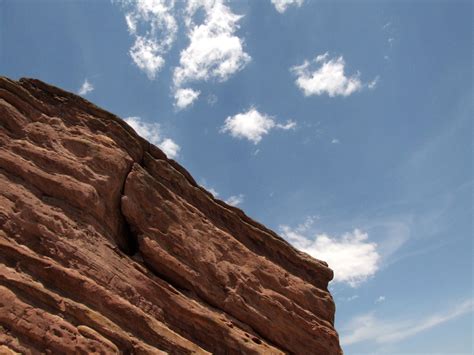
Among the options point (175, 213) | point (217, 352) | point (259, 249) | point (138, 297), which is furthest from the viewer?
point (259, 249)

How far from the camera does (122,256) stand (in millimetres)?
19859

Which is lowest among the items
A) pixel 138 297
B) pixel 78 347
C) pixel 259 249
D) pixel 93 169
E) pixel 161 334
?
pixel 78 347

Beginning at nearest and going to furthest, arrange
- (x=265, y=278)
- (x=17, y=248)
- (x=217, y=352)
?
(x=17, y=248) < (x=217, y=352) < (x=265, y=278)

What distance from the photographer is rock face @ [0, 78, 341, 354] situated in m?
16.3

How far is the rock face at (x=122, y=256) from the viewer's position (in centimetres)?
1630

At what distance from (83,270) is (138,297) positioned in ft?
9.48

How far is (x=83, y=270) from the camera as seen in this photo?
1783cm

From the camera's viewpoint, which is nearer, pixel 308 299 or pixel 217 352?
pixel 217 352

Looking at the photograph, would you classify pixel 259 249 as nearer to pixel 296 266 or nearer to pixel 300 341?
pixel 296 266

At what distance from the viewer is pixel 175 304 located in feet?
66.9

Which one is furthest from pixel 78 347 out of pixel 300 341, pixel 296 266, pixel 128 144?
pixel 296 266

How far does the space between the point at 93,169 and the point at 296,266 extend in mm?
15099

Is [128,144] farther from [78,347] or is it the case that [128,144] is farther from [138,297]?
[78,347]

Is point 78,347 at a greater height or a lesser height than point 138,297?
lesser
